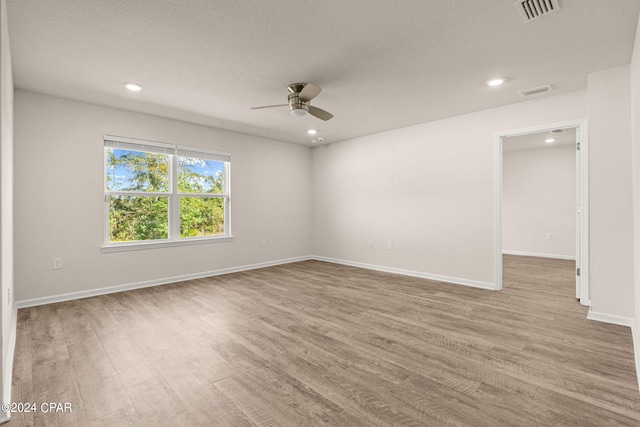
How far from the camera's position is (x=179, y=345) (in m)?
2.47

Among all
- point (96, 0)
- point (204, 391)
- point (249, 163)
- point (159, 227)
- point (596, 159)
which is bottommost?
point (204, 391)

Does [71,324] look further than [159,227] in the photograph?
No

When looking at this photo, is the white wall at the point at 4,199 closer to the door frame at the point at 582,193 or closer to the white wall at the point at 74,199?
the white wall at the point at 74,199

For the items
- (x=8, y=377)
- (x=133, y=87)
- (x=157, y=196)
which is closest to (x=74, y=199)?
(x=157, y=196)

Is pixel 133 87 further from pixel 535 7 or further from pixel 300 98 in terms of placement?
pixel 535 7

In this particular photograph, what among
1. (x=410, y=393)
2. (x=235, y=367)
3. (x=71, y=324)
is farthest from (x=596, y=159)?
(x=71, y=324)

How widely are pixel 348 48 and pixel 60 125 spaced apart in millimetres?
3628

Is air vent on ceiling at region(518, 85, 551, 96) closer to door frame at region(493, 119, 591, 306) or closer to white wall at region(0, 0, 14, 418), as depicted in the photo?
door frame at region(493, 119, 591, 306)

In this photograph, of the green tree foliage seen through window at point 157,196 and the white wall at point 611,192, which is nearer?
the white wall at point 611,192

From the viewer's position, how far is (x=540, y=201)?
6.82m

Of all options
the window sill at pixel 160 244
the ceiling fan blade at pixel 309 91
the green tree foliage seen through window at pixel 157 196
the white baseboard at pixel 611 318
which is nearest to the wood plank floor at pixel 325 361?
the white baseboard at pixel 611 318

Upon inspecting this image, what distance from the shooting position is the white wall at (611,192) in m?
2.85

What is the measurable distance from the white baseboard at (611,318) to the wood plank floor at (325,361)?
0.14 metres

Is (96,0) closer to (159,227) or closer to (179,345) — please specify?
(179,345)
